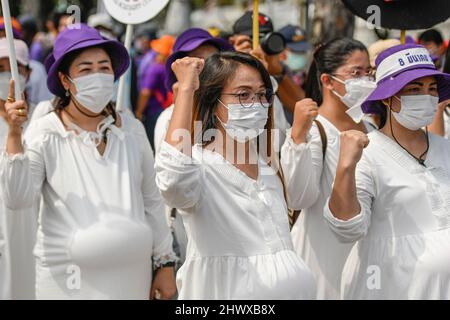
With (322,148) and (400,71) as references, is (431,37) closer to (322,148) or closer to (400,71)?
(322,148)

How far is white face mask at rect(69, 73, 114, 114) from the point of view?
4957 millimetres

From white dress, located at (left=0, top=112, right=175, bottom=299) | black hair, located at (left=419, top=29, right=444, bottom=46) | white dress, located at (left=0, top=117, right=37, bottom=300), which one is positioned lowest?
white dress, located at (left=0, top=117, right=37, bottom=300)

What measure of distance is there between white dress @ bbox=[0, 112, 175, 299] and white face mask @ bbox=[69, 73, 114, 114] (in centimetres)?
18

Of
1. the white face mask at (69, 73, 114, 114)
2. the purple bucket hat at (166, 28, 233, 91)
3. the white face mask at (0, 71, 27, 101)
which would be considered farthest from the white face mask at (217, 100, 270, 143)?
the purple bucket hat at (166, 28, 233, 91)

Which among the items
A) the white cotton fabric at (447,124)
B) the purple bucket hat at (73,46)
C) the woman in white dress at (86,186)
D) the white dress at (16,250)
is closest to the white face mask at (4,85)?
the white dress at (16,250)

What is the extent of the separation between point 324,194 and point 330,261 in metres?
0.42

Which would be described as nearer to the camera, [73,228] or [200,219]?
[200,219]

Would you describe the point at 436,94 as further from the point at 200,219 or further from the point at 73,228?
the point at 73,228

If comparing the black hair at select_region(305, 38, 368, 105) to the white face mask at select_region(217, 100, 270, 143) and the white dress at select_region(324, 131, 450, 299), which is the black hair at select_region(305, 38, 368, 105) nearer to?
the white dress at select_region(324, 131, 450, 299)

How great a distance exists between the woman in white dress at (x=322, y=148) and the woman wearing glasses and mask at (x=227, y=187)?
268mm

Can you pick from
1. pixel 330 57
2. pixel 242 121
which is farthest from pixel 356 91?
pixel 242 121

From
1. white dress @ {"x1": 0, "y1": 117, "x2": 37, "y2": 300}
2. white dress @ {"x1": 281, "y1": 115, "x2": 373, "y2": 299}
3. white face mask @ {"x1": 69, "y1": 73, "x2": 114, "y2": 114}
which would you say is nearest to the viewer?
white face mask @ {"x1": 69, "y1": 73, "x2": 114, "y2": 114}

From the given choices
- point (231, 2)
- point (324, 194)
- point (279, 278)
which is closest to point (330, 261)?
point (324, 194)

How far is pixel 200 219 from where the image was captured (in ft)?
13.4
